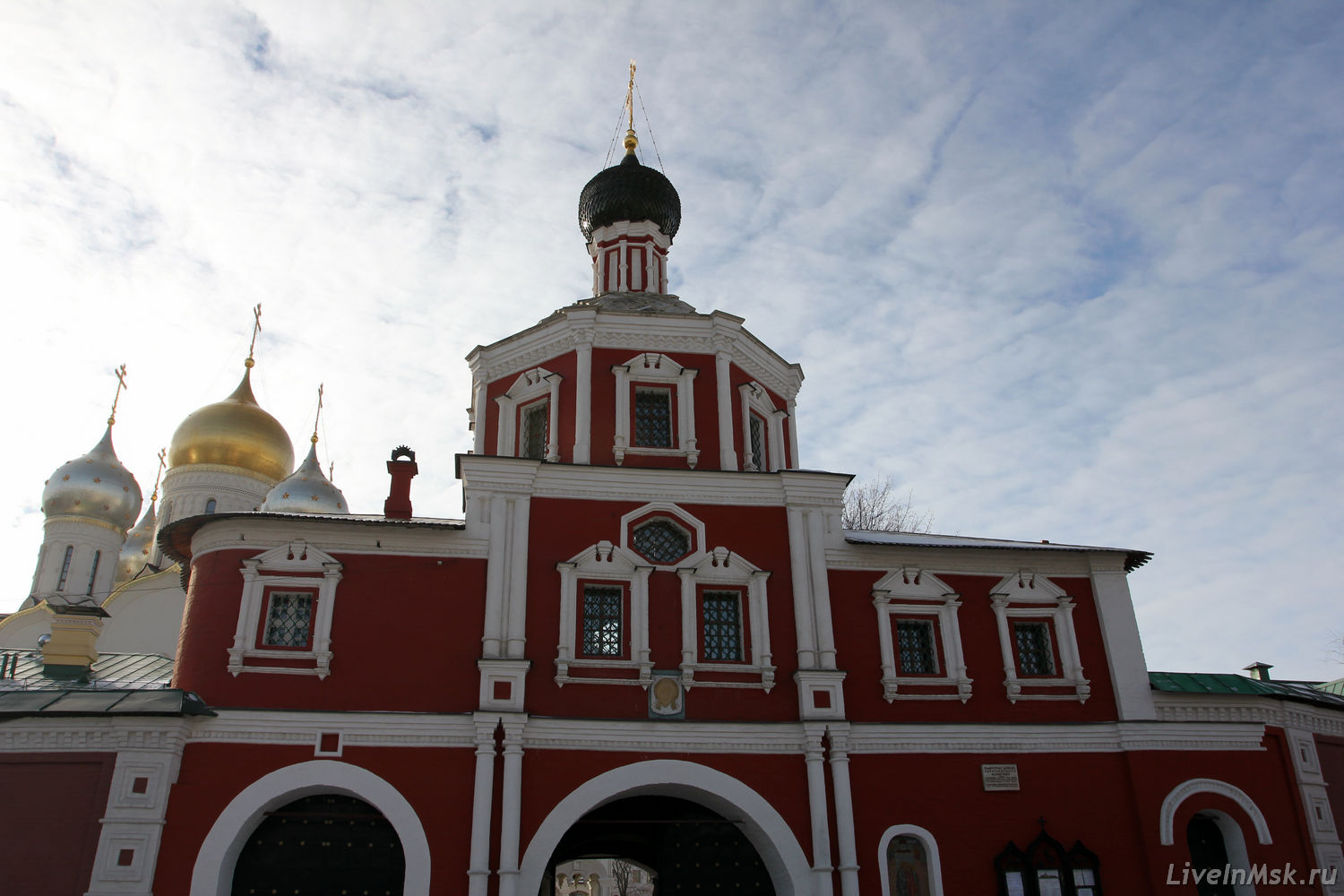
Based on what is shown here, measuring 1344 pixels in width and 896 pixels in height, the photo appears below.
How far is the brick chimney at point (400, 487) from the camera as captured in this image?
1497cm

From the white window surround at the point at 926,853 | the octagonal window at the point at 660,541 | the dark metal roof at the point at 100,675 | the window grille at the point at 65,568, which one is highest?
the window grille at the point at 65,568

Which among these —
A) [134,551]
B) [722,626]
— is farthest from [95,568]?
[722,626]

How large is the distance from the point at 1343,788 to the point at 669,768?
34.3 ft

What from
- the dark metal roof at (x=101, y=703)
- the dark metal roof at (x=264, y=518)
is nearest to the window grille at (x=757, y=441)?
the dark metal roof at (x=264, y=518)

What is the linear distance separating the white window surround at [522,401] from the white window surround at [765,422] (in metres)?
2.95

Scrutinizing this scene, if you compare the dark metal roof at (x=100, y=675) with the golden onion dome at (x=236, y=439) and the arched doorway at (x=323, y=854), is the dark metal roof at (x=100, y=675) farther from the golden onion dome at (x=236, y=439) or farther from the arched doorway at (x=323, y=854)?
the golden onion dome at (x=236, y=439)

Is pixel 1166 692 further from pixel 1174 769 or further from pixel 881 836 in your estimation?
pixel 881 836

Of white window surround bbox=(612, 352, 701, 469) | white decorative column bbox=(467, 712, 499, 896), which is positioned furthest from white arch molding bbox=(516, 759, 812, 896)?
white window surround bbox=(612, 352, 701, 469)

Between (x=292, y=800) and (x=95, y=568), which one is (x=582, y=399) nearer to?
(x=292, y=800)

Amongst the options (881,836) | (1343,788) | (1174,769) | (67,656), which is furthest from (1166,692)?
(67,656)

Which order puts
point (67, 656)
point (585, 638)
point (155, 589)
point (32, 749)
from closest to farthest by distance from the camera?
point (32, 749)
point (585, 638)
point (67, 656)
point (155, 589)

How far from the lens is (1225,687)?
14898mm

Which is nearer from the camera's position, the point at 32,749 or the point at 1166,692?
the point at 32,749

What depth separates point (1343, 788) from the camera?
48.3 feet
